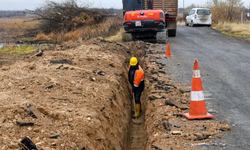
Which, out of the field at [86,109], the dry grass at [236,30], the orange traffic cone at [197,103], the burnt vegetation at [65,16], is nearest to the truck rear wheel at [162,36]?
the field at [86,109]

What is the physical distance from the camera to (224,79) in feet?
27.3

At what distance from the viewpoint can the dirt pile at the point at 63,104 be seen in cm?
422

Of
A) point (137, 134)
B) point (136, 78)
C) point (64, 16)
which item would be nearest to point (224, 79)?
point (136, 78)

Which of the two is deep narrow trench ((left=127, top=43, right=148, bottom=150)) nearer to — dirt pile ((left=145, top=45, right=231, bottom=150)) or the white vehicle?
dirt pile ((left=145, top=45, right=231, bottom=150))

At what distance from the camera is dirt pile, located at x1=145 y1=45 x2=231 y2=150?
4.64 meters

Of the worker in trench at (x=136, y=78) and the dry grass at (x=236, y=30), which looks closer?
the worker in trench at (x=136, y=78)

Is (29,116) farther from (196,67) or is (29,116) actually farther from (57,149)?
(196,67)

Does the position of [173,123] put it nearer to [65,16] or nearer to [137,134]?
[137,134]

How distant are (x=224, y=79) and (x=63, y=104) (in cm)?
499

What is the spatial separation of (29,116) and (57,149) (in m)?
0.95

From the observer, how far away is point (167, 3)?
17281mm

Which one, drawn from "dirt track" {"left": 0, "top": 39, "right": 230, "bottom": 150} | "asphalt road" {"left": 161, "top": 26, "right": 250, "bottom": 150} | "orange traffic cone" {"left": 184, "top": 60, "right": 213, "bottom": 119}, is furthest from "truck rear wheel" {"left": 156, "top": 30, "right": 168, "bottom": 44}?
"orange traffic cone" {"left": 184, "top": 60, "right": 213, "bottom": 119}

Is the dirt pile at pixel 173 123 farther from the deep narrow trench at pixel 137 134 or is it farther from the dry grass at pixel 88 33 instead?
the dry grass at pixel 88 33

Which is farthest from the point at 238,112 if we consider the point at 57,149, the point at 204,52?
the point at 204,52
